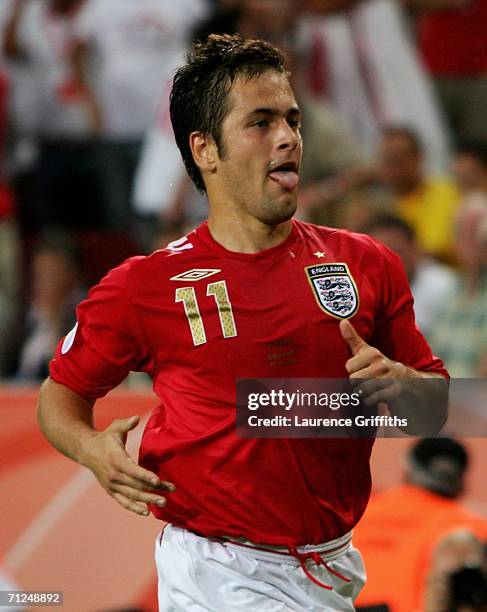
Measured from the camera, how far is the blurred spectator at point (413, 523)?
432 cm

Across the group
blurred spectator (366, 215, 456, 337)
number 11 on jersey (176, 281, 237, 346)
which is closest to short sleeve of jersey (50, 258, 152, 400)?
number 11 on jersey (176, 281, 237, 346)

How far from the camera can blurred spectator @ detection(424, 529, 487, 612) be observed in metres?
4.08

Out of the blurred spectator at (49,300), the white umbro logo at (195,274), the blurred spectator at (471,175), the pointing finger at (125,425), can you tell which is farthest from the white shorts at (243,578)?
the blurred spectator at (471,175)

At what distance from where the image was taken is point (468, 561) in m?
4.20

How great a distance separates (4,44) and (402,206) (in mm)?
A: 2904

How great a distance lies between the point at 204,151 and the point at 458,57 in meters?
4.68

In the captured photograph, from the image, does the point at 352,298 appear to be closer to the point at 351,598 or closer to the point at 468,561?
the point at 351,598

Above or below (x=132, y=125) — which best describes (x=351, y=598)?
below

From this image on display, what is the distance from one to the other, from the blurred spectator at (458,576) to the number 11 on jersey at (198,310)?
65.4 inches

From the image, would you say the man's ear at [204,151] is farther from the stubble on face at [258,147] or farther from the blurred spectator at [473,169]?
the blurred spectator at [473,169]

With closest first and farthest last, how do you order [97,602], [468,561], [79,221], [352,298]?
[352,298], [468,561], [97,602], [79,221]

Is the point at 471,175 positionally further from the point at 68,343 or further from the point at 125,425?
the point at 125,425

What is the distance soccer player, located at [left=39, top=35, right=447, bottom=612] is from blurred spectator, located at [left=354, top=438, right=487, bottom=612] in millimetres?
1261

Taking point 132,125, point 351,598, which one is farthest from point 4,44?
point 351,598
